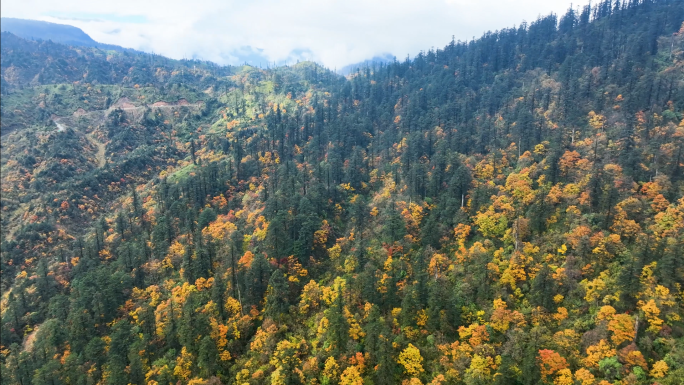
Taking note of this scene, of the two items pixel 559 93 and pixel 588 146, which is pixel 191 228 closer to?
pixel 588 146

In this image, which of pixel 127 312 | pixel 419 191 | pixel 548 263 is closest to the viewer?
pixel 548 263

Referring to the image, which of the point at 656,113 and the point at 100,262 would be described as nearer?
the point at 656,113

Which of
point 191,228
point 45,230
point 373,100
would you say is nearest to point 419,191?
point 191,228

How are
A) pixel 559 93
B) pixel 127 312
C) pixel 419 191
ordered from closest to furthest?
pixel 127 312
pixel 419 191
pixel 559 93

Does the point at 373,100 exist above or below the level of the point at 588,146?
above

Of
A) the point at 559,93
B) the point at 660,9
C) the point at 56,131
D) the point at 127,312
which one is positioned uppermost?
the point at 660,9

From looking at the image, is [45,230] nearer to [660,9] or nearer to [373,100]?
[373,100]
